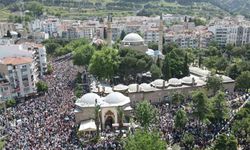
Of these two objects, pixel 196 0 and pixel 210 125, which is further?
pixel 196 0

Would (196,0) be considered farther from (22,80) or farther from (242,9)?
(22,80)

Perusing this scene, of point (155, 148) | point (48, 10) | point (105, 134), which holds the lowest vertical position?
point (105, 134)

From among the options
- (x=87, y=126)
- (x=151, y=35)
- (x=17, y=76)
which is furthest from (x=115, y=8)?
Result: (x=87, y=126)

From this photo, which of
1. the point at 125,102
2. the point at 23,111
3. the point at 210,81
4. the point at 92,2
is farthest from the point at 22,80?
the point at 92,2

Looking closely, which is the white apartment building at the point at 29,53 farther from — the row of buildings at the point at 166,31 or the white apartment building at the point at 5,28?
the white apartment building at the point at 5,28

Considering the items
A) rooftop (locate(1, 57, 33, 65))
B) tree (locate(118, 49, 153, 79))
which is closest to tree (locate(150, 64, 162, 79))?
tree (locate(118, 49, 153, 79))

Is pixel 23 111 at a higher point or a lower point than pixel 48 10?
lower

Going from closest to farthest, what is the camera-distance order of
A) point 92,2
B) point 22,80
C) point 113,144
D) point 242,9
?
point 113,144, point 22,80, point 92,2, point 242,9

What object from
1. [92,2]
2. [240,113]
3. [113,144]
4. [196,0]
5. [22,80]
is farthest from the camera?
[196,0]
